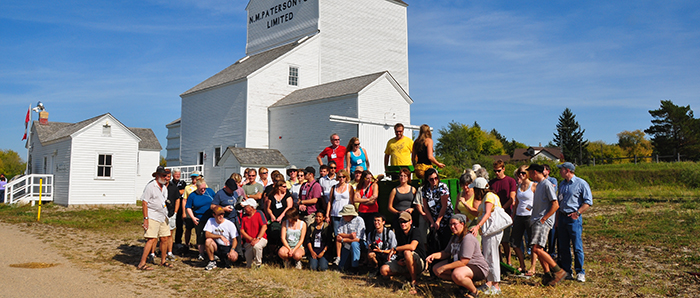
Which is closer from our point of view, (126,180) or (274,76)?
(126,180)

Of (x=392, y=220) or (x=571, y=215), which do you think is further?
(x=392, y=220)

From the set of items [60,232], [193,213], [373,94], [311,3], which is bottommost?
[60,232]

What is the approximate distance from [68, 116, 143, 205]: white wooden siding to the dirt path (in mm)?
12527

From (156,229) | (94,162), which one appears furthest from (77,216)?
(156,229)

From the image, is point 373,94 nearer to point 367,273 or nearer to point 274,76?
point 274,76

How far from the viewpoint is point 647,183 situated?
127ft

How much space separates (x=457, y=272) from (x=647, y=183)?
129 feet

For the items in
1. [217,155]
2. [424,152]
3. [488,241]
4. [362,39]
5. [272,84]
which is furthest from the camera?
[362,39]

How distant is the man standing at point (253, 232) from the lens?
8859 mm

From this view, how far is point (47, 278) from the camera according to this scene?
7.85m

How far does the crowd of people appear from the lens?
712 centimetres

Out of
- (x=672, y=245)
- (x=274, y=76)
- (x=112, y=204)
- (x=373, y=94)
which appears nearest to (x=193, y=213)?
(x=672, y=245)

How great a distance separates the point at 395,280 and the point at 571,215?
2890 mm

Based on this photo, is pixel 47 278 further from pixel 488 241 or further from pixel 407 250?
pixel 488 241
